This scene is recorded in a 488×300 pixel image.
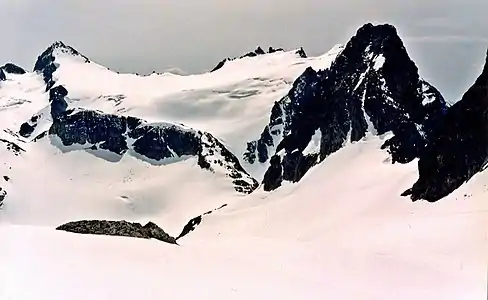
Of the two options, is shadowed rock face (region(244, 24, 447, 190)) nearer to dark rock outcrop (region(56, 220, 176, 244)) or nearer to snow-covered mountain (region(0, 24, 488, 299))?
snow-covered mountain (region(0, 24, 488, 299))

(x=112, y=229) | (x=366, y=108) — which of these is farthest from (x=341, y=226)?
(x=366, y=108)

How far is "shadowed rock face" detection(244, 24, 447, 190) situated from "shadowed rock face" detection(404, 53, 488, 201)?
60.7 feet

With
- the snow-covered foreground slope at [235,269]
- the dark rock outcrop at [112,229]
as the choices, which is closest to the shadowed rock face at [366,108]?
the dark rock outcrop at [112,229]

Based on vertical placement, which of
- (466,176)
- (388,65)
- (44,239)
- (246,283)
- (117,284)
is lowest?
(466,176)

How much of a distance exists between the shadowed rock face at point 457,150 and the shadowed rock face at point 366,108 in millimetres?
18487

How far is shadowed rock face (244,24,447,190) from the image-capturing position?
335ft

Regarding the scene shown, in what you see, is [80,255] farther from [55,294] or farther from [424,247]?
[424,247]

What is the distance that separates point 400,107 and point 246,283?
94885mm

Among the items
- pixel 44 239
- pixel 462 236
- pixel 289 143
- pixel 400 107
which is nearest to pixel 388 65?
pixel 400 107

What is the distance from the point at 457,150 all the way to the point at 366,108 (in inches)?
1927

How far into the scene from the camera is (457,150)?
210 feet

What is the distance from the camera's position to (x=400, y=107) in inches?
4190

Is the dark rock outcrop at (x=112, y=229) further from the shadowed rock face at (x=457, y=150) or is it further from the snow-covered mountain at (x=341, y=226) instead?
the shadowed rock face at (x=457, y=150)

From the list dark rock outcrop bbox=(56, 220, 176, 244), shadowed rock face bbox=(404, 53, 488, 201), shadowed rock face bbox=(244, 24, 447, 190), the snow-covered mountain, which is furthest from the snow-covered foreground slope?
shadowed rock face bbox=(244, 24, 447, 190)
